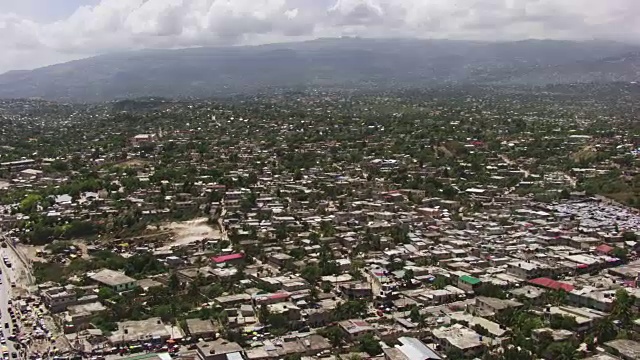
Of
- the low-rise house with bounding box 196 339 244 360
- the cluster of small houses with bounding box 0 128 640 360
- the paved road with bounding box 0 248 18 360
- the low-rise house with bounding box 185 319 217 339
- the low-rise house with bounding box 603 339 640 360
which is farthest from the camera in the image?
the paved road with bounding box 0 248 18 360

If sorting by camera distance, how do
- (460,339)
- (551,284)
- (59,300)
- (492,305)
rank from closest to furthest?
(460,339), (492,305), (59,300), (551,284)

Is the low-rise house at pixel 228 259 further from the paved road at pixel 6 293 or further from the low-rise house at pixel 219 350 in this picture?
the low-rise house at pixel 219 350

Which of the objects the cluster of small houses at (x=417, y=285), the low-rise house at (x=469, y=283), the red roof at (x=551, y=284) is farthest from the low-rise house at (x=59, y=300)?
the red roof at (x=551, y=284)

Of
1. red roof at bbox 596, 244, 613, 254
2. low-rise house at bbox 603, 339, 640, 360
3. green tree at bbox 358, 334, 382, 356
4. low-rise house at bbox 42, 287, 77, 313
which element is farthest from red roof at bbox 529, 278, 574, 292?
low-rise house at bbox 42, 287, 77, 313

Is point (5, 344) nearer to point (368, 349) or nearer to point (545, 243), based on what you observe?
point (368, 349)

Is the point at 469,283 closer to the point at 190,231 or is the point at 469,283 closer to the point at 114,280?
the point at 114,280

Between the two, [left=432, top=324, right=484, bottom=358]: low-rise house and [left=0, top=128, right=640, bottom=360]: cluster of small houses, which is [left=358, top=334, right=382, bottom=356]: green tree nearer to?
[left=0, top=128, right=640, bottom=360]: cluster of small houses

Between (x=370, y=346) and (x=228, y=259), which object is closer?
(x=370, y=346)

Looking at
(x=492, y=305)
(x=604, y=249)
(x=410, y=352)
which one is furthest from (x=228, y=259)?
(x=604, y=249)

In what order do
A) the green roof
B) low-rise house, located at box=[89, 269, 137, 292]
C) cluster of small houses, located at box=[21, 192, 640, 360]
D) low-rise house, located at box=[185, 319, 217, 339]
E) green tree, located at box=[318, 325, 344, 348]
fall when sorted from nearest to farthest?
green tree, located at box=[318, 325, 344, 348] < cluster of small houses, located at box=[21, 192, 640, 360] < low-rise house, located at box=[185, 319, 217, 339] < the green roof < low-rise house, located at box=[89, 269, 137, 292]
